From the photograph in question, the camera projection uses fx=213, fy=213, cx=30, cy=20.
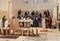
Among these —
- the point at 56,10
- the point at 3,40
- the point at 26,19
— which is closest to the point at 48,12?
the point at 56,10

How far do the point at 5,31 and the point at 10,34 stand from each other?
0.44 metres

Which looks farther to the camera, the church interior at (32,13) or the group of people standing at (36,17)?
the group of people standing at (36,17)

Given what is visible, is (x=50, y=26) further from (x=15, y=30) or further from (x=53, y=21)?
(x=15, y=30)

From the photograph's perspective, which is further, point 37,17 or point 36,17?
point 37,17

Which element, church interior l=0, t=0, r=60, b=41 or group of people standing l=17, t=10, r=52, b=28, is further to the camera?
group of people standing l=17, t=10, r=52, b=28

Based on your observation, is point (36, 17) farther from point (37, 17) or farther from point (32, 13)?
point (32, 13)

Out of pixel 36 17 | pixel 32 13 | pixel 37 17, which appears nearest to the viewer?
pixel 36 17

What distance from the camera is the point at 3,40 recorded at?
417 inches

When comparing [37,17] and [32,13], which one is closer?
[37,17]

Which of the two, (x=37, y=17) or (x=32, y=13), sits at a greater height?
(x=32, y=13)

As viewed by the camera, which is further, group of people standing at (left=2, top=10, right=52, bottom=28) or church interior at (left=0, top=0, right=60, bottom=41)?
group of people standing at (left=2, top=10, right=52, bottom=28)

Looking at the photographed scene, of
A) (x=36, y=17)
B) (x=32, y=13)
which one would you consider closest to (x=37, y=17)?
(x=36, y=17)

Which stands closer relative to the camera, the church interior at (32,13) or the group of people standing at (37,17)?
the church interior at (32,13)

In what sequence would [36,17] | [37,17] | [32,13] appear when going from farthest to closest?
[32,13], [37,17], [36,17]
